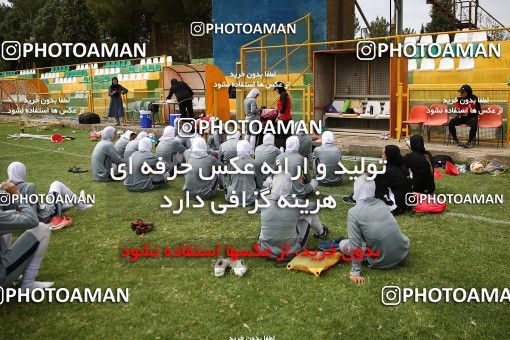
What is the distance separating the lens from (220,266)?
18.2 ft

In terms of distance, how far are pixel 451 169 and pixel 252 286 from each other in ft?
21.6

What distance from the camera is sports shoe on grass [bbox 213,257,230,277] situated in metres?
5.45

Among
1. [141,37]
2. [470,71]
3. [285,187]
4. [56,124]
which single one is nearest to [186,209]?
[285,187]

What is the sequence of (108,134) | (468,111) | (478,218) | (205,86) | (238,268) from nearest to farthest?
(238,268), (478,218), (108,134), (468,111), (205,86)

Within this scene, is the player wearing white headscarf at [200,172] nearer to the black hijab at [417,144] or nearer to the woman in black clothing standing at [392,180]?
the woman in black clothing standing at [392,180]

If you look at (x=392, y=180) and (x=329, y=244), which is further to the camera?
(x=392, y=180)

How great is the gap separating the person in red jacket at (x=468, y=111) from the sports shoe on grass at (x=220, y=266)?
322 inches

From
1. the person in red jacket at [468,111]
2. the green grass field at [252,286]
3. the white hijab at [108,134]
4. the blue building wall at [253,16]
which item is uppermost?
the blue building wall at [253,16]

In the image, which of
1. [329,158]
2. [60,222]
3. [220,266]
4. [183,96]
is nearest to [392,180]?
[329,158]

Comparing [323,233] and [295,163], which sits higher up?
[295,163]

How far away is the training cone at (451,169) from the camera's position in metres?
10.2

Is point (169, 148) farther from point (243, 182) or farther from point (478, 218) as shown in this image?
point (478, 218)

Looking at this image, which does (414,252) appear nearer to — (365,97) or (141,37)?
(365,97)

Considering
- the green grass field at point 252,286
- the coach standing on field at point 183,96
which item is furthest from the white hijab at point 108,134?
the coach standing on field at point 183,96
